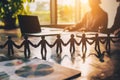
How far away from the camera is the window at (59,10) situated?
37.0 ft

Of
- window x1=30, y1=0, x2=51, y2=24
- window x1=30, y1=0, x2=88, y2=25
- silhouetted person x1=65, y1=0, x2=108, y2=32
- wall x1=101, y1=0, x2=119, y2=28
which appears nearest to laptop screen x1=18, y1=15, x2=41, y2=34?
silhouetted person x1=65, y1=0, x2=108, y2=32

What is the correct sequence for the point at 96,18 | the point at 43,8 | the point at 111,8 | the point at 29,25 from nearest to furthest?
the point at 29,25
the point at 96,18
the point at 111,8
the point at 43,8

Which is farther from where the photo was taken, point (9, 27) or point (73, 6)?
point (73, 6)

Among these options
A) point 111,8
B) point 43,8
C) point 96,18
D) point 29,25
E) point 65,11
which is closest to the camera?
point 29,25

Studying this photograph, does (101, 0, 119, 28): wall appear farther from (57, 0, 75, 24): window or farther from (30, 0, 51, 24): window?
(30, 0, 51, 24): window

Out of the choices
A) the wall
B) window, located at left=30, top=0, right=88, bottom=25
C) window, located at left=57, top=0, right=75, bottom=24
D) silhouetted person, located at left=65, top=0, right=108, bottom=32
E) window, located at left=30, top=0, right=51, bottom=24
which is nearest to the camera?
silhouetted person, located at left=65, top=0, right=108, bottom=32

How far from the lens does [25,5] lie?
34.4ft

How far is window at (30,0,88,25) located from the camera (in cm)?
1127

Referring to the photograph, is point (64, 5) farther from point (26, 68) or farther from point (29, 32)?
point (26, 68)

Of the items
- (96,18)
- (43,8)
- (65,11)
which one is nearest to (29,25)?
(96,18)

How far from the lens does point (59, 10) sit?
38.4 feet

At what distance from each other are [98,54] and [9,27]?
657 cm

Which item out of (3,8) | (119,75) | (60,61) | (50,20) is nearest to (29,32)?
(60,61)

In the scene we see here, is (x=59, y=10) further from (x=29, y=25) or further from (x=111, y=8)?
(x=29, y=25)
